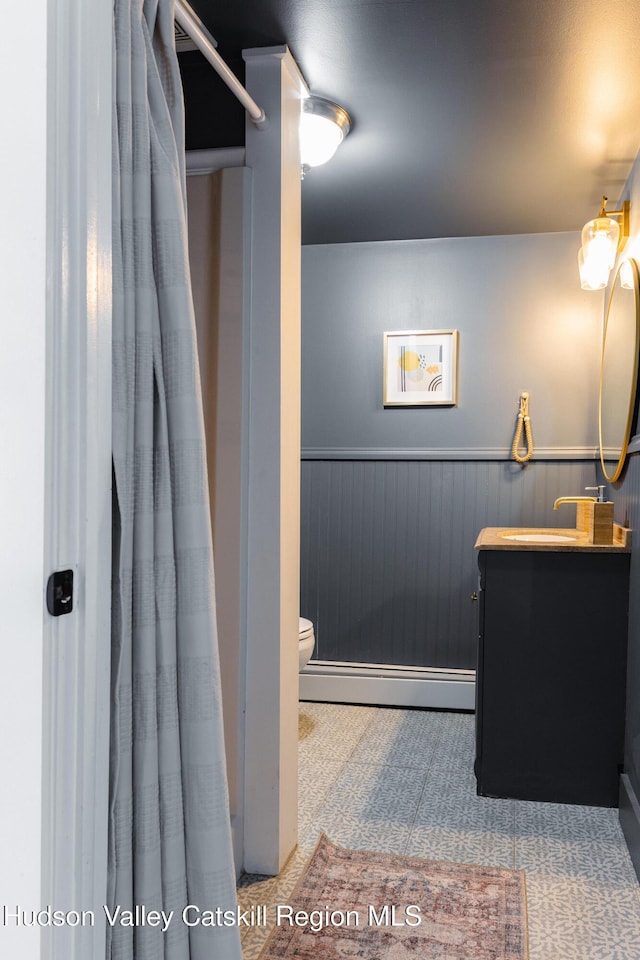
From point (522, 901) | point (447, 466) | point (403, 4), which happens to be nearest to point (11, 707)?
point (522, 901)

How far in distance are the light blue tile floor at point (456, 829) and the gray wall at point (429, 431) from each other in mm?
607

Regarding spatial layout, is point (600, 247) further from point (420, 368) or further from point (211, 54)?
point (211, 54)

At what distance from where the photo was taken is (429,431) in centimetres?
384

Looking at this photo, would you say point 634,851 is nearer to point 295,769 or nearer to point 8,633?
point 295,769

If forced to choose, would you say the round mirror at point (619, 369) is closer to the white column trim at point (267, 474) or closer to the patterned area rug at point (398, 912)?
the white column trim at point (267, 474)

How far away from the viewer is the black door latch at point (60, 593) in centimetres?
96

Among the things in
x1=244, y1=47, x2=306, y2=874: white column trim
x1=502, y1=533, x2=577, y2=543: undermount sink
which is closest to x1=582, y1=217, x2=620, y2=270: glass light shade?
x1=502, y1=533, x2=577, y2=543: undermount sink

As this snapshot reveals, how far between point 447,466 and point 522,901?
211cm

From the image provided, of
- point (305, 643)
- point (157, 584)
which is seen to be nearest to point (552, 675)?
point (305, 643)

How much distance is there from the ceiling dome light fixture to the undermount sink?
4.88ft

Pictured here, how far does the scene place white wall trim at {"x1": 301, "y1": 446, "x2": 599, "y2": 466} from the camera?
367cm

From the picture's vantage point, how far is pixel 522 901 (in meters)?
2.05

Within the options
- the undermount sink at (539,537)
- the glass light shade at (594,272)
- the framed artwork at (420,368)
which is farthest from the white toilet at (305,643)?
the glass light shade at (594,272)

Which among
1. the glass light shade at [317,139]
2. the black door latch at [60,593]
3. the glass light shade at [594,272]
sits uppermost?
the glass light shade at [317,139]
